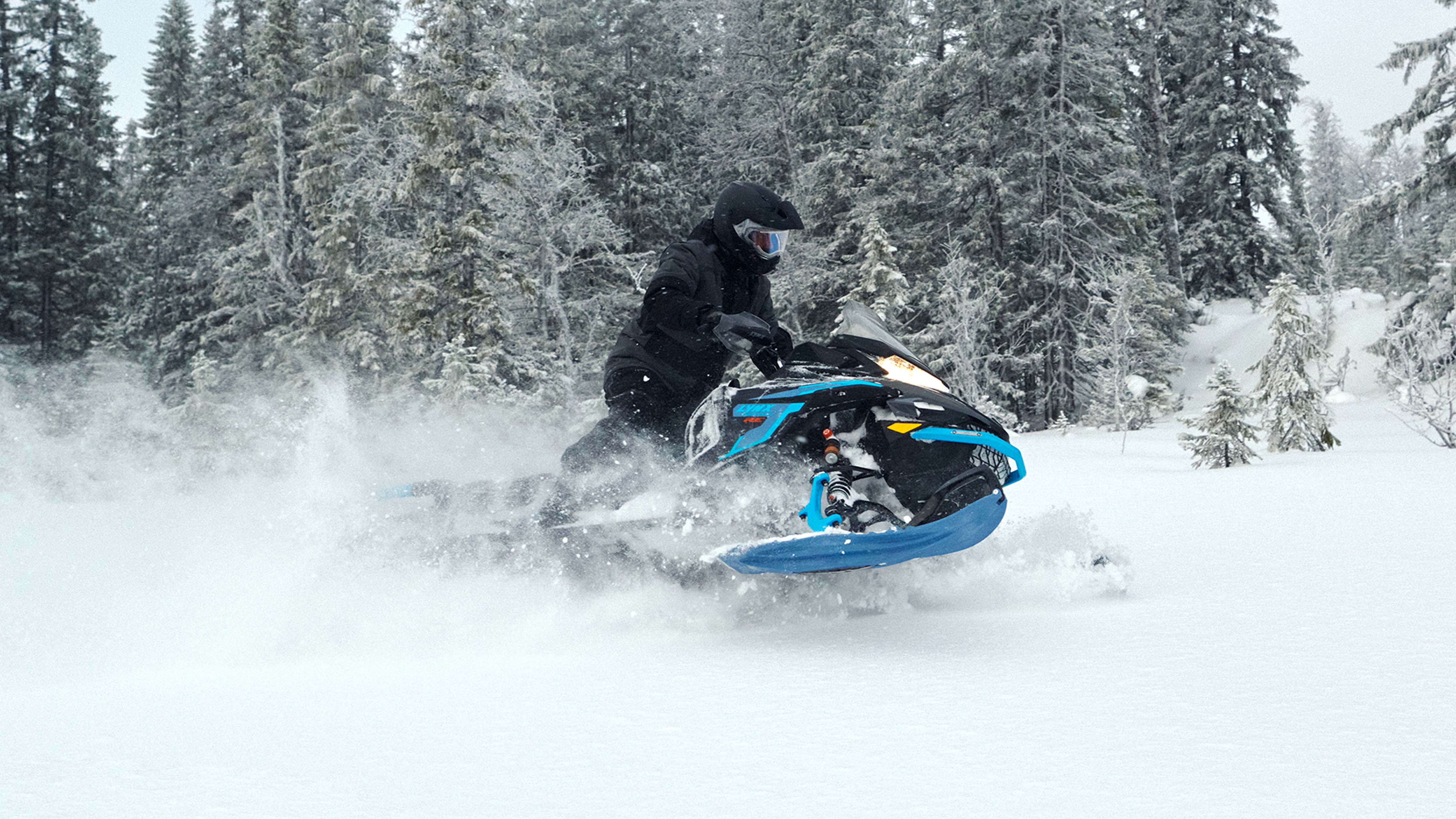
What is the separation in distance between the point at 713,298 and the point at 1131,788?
3.27 m

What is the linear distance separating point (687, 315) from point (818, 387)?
2.97 ft

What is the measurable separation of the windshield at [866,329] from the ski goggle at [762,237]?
49 centimetres

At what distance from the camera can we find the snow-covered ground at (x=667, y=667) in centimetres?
250

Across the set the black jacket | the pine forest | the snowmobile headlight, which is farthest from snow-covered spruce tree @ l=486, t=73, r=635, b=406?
the snowmobile headlight

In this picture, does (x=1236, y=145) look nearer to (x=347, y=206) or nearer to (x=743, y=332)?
(x=347, y=206)

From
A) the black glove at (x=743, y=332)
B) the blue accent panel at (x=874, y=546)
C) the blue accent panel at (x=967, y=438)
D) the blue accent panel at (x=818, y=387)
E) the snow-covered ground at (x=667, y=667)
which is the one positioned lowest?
the snow-covered ground at (x=667, y=667)

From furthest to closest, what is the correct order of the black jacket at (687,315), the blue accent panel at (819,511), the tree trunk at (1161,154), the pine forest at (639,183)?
1. the tree trunk at (1161,154)
2. the pine forest at (639,183)
3. the black jacket at (687,315)
4. the blue accent panel at (819,511)

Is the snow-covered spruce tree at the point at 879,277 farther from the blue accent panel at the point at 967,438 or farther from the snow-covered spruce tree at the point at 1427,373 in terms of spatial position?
the blue accent panel at the point at 967,438

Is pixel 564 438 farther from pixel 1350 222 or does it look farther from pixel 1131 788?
pixel 1350 222

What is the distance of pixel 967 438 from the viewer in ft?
13.2

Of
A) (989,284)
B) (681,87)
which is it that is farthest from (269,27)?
(989,284)

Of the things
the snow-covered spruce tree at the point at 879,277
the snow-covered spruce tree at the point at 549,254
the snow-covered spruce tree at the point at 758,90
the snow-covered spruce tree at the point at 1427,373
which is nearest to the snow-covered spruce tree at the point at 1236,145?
the snow-covered spruce tree at the point at 758,90

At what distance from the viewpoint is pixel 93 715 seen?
131 inches

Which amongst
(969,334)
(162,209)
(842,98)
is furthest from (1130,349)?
(162,209)
